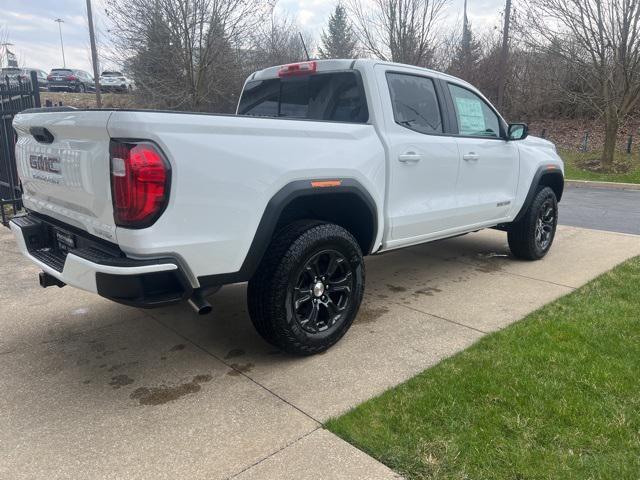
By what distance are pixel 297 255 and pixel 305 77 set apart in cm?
176

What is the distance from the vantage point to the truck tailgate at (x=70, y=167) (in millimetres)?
2557

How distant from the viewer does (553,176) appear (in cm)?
602

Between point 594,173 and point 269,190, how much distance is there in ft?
50.1

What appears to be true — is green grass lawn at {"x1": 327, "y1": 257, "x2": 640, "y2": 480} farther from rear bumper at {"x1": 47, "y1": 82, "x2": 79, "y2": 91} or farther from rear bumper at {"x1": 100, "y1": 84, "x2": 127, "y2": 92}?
rear bumper at {"x1": 47, "y1": 82, "x2": 79, "y2": 91}

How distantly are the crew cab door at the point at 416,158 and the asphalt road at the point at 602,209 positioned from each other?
503cm

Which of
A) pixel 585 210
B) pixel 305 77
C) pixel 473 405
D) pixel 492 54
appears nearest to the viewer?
pixel 473 405

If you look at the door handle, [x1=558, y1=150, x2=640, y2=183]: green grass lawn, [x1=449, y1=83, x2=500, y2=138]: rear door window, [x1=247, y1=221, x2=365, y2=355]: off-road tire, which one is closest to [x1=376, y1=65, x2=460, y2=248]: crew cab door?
the door handle

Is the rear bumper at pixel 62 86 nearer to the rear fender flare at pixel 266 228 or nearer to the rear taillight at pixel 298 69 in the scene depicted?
the rear taillight at pixel 298 69

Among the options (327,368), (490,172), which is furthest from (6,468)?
(490,172)

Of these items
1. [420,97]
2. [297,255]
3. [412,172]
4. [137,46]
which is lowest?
[297,255]

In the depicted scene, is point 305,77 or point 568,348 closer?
point 568,348

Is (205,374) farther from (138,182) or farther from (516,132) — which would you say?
(516,132)

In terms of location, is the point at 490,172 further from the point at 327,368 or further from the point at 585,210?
the point at 585,210

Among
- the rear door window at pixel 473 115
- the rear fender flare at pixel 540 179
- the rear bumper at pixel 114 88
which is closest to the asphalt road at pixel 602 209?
the rear fender flare at pixel 540 179
